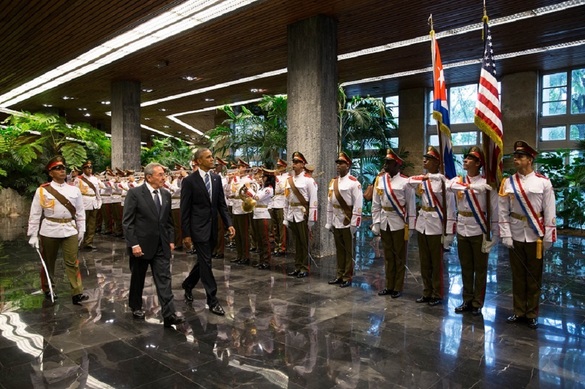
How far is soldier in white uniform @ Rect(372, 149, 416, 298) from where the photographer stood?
18.1 ft

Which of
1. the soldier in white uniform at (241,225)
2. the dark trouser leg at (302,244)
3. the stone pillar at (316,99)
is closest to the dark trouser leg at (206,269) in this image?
the dark trouser leg at (302,244)

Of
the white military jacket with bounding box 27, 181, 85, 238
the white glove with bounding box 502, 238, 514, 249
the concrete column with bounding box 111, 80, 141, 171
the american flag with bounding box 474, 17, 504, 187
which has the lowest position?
the white glove with bounding box 502, 238, 514, 249

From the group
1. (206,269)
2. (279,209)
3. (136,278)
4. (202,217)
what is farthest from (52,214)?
(279,209)

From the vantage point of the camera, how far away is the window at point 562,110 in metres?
13.7

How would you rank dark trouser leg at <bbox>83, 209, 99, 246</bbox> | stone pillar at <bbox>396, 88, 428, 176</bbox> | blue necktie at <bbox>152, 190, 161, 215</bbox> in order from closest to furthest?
blue necktie at <bbox>152, 190, 161, 215</bbox> < dark trouser leg at <bbox>83, 209, 99, 246</bbox> < stone pillar at <bbox>396, 88, 428, 176</bbox>

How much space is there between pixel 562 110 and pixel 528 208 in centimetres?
1183

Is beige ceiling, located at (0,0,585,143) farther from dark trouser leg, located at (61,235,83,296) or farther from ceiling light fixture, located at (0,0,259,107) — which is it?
dark trouser leg, located at (61,235,83,296)

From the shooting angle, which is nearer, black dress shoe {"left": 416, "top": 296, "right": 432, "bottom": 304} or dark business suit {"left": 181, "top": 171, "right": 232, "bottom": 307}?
dark business suit {"left": 181, "top": 171, "right": 232, "bottom": 307}

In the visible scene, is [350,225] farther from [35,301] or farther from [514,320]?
[35,301]

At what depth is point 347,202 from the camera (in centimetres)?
611

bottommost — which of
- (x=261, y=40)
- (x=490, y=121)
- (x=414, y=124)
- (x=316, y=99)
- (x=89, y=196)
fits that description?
(x=89, y=196)

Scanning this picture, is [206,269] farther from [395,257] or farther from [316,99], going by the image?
[316,99]

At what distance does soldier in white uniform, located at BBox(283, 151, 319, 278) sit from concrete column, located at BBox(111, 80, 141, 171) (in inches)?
350

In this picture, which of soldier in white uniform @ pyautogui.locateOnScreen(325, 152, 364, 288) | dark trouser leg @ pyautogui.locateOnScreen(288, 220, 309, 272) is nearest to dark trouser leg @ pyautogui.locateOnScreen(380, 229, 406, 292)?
soldier in white uniform @ pyautogui.locateOnScreen(325, 152, 364, 288)
